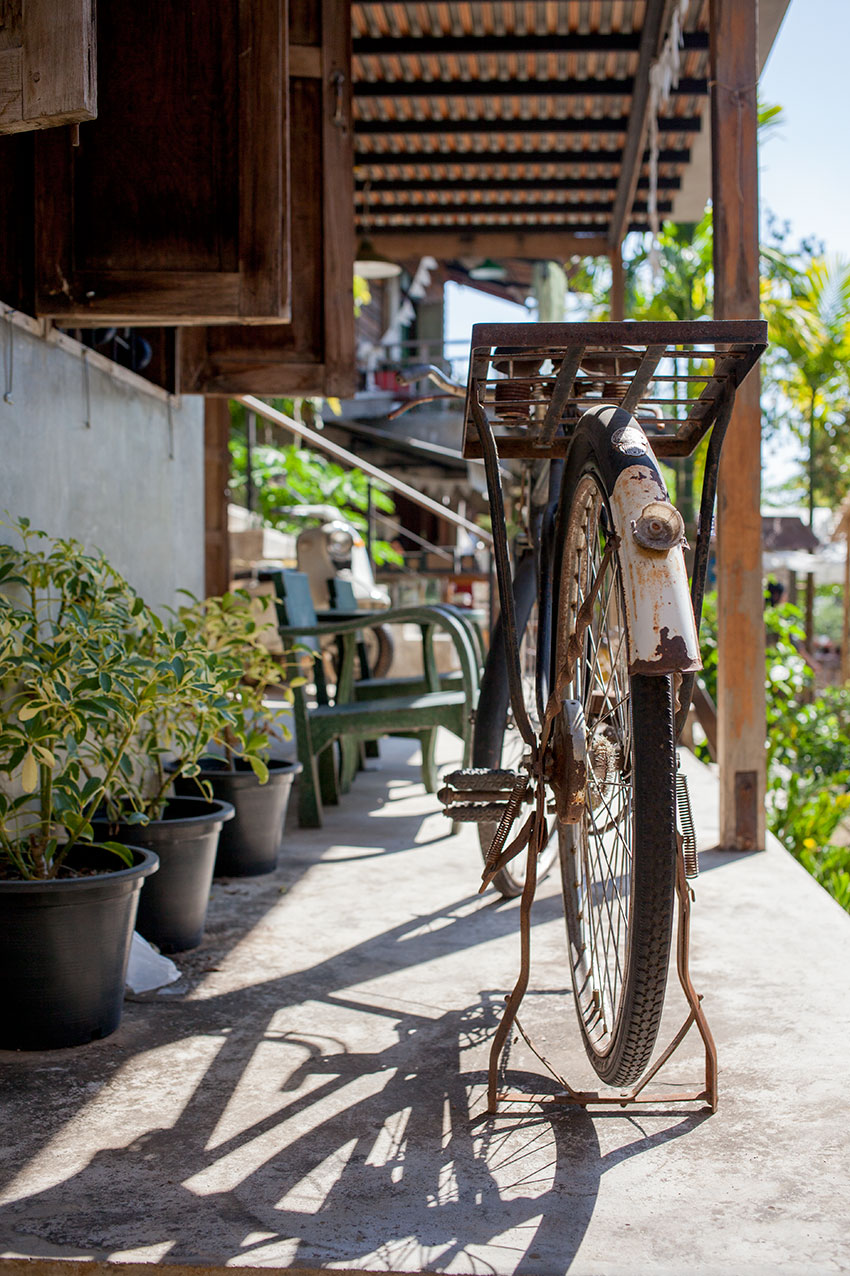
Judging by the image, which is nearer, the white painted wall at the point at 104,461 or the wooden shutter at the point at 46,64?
the wooden shutter at the point at 46,64

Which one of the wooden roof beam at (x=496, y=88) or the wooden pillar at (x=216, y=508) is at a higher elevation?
the wooden roof beam at (x=496, y=88)

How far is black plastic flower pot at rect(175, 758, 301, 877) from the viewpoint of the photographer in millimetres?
3213

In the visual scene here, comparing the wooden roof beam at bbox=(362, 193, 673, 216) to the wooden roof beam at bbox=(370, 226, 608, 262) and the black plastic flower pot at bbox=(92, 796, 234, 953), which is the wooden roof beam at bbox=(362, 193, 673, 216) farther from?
the black plastic flower pot at bbox=(92, 796, 234, 953)

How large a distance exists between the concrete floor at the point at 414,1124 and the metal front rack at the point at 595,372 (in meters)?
1.10

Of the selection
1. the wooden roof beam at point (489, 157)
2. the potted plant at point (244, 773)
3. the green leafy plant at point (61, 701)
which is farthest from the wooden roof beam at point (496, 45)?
the green leafy plant at point (61, 701)

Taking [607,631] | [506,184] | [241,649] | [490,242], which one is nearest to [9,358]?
[241,649]

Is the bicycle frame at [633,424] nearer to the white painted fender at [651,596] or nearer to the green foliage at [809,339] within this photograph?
the white painted fender at [651,596]

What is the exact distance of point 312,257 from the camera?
3.89m

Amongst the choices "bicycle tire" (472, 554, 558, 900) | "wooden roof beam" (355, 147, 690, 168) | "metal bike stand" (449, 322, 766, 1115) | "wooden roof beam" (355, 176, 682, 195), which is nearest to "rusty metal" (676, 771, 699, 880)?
"metal bike stand" (449, 322, 766, 1115)

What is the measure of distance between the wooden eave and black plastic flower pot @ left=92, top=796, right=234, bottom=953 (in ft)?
11.4

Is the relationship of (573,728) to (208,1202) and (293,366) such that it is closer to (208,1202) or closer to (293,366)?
(208,1202)

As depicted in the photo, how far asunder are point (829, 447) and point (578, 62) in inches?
601

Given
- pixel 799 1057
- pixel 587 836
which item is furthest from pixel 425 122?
pixel 799 1057

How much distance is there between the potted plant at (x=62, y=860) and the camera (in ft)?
6.67
